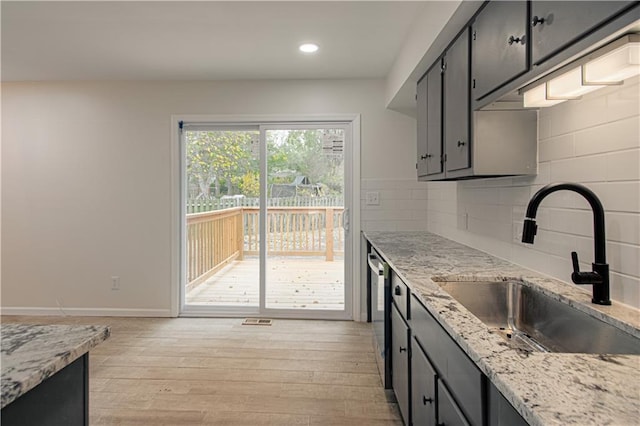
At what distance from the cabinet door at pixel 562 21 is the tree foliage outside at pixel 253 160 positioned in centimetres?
266

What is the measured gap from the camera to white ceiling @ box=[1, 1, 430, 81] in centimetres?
236

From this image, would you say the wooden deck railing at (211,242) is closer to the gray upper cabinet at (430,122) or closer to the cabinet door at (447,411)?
the gray upper cabinet at (430,122)

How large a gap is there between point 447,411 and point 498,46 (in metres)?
1.36

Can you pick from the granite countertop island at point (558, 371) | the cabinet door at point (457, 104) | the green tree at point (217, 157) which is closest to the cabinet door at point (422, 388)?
the granite countertop island at point (558, 371)

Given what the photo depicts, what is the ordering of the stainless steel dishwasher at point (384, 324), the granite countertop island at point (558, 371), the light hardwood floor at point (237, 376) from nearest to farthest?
1. the granite countertop island at point (558, 371)
2. the light hardwood floor at point (237, 376)
3. the stainless steel dishwasher at point (384, 324)

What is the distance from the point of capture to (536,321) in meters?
1.48

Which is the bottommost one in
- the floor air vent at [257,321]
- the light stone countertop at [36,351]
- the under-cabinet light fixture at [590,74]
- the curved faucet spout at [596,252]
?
the floor air vent at [257,321]

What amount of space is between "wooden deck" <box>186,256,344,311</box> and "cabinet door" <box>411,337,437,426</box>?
221cm

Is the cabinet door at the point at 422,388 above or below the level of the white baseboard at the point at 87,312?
above

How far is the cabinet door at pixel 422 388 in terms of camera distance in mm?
1354

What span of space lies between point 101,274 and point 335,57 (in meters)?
3.20

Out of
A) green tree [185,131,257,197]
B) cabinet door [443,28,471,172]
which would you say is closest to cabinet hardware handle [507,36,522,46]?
cabinet door [443,28,471,172]

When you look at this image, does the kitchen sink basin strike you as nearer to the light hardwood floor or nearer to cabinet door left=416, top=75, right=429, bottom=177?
the light hardwood floor

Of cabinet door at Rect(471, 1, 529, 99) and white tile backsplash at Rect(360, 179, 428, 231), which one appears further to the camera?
white tile backsplash at Rect(360, 179, 428, 231)
